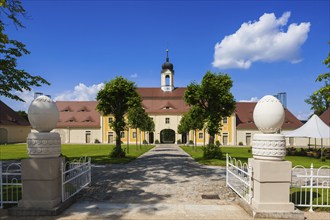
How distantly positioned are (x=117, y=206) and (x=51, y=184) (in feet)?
5.71

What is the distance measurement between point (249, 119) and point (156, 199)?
4279 centimetres

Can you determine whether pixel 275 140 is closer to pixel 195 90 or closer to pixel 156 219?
pixel 156 219

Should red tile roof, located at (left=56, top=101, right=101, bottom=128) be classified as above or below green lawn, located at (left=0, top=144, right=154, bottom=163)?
above

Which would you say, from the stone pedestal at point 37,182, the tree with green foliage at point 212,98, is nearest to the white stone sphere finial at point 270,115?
the stone pedestal at point 37,182

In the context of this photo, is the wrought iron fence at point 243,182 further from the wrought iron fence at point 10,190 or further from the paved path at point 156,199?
the wrought iron fence at point 10,190

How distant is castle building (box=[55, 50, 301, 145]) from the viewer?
45844 mm

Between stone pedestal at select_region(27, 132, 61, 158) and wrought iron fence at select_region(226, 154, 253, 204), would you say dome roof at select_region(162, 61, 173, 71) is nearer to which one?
wrought iron fence at select_region(226, 154, 253, 204)

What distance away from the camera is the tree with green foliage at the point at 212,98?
1791cm

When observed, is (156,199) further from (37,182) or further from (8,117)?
(8,117)

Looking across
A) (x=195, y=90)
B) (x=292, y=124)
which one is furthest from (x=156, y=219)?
(x=292, y=124)

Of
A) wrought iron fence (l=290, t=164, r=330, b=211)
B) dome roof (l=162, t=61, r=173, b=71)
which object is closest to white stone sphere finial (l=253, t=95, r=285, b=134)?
wrought iron fence (l=290, t=164, r=330, b=211)

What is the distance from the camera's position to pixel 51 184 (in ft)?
20.3

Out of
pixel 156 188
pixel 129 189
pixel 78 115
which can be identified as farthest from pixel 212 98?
pixel 78 115

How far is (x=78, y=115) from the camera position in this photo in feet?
163
